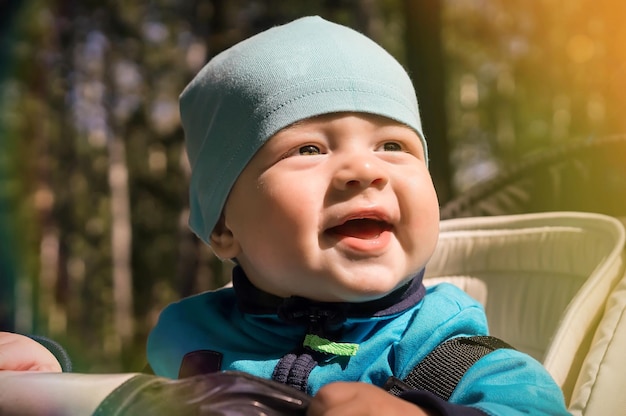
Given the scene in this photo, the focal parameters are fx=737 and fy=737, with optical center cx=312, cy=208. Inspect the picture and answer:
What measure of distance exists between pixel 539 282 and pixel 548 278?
0.07 feet

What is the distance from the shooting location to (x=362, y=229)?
3.19ft

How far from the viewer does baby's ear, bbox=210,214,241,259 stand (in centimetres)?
114

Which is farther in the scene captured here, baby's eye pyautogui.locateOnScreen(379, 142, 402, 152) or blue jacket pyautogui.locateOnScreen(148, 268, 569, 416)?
baby's eye pyautogui.locateOnScreen(379, 142, 402, 152)

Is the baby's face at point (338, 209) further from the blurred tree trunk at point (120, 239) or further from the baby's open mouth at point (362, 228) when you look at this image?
the blurred tree trunk at point (120, 239)

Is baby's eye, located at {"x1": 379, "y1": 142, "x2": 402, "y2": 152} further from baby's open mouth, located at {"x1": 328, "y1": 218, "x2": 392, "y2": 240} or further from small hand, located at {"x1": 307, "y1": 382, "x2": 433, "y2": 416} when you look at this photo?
small hand, located at {"x1": 307, "y1": 382, "x2": 433, "y2": 416}

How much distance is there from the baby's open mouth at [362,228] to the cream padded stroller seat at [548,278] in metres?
0.29

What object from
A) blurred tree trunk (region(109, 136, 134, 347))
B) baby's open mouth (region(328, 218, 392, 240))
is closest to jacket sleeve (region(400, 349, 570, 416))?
baby's open mouth (region(328, 218, 392, 240))

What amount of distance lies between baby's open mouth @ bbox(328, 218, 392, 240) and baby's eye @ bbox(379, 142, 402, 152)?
0.12 metres

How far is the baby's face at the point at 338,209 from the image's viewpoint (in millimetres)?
945

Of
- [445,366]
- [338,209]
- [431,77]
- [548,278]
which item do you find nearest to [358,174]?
[338,209]

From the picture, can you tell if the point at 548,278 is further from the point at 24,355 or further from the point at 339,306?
the point at 24,355

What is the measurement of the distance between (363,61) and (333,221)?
0.28 metres

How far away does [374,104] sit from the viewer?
3.40ft

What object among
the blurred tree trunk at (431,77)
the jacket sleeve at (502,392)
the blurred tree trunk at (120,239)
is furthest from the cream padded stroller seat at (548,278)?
the blurred tree trunk at (120,239)
